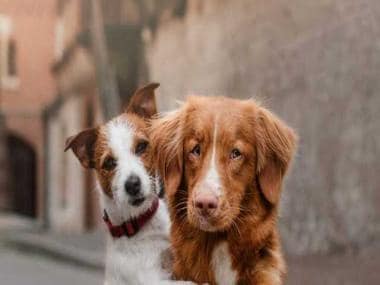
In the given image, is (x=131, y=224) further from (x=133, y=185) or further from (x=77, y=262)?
(x=77, y=262)

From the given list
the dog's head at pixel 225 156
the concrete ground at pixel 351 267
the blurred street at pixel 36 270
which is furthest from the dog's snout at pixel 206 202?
the blurred street at pixel 36 270

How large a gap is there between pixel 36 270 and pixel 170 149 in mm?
3231

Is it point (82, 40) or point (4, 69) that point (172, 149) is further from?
point (4, 69)

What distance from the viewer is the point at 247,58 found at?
1.99 metres

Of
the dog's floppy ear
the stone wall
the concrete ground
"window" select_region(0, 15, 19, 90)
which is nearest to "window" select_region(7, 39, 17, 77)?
"window" select_region(0, 15, 19, 90)

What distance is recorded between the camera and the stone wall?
1.83 metres

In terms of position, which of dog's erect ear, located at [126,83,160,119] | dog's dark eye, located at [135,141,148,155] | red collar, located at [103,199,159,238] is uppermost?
dog's erect ear, located at [126,83,160,119]

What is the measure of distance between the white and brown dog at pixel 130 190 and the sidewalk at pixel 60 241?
0.82 m

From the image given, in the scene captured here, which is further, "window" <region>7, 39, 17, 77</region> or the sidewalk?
"window" <region>7, 39, 17, 77</region>

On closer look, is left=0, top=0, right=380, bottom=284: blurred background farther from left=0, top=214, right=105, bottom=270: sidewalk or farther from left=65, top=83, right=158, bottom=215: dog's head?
left=65, top=83, right=158, bottom=215: dog's head

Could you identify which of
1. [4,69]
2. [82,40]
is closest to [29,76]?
[4,69]

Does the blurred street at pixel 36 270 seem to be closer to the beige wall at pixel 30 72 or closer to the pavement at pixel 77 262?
the pavement at pixel 77 262

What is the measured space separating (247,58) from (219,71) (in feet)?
0.78

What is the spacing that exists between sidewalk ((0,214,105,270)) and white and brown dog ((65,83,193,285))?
823 millimetres
